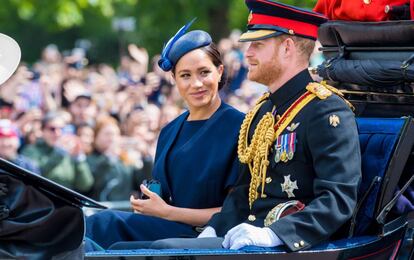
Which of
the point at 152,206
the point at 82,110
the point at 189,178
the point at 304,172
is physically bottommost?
the point at 82,110

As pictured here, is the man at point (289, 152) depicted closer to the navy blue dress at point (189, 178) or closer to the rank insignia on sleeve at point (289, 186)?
the rank insignia on sleeve at point (289, 186)

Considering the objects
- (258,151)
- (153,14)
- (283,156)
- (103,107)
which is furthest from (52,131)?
(153,14)

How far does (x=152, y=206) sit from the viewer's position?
607 cm

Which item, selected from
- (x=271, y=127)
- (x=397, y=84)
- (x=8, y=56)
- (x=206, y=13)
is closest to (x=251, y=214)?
(x=271, y=127)

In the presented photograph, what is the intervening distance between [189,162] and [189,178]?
9 cm

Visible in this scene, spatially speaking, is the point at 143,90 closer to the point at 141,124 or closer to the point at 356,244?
the point at 141,124

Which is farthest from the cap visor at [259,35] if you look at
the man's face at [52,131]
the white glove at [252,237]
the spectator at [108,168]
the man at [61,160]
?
the man's face at [52,131]

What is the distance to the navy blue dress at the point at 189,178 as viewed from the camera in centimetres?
601

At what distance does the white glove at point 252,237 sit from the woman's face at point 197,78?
1.32 metres

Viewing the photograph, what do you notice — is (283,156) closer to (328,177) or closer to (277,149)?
(277,149)

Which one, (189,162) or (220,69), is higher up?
(220,69)

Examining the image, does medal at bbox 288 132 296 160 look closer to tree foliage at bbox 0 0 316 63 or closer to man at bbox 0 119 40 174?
man at bbox 0 119 40 174

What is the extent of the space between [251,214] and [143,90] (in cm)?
970

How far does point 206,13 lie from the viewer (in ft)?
76.5
